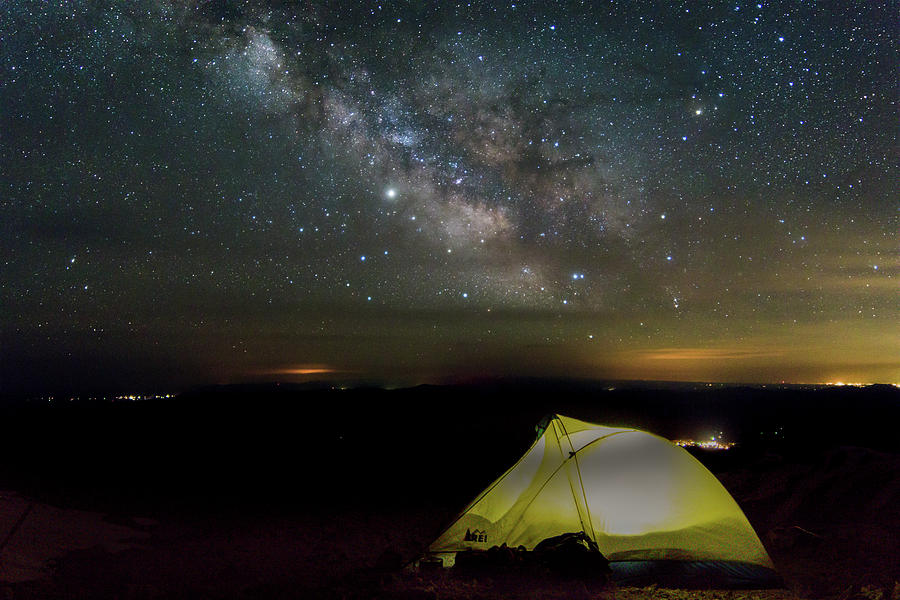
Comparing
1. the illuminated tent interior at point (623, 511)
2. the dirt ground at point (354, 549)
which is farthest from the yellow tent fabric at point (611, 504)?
the dirt ground at point (354, 549)

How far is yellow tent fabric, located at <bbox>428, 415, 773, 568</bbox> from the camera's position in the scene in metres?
7.52

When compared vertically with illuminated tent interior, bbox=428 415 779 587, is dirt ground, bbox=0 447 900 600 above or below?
below

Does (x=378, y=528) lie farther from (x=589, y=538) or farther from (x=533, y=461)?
(x=589, y=538)

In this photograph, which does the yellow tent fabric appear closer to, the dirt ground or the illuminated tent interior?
the illuminated tent interior

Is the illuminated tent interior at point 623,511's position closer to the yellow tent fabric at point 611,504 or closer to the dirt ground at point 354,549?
the yellow tent fabric at point 611,504

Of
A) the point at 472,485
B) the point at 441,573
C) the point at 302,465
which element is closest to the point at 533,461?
the point at 441,573

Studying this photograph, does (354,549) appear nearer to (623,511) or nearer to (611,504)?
(611,504)

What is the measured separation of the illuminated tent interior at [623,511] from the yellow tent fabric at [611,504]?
15 mm

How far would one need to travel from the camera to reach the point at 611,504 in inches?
310

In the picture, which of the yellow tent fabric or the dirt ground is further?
the yellow tent fabric

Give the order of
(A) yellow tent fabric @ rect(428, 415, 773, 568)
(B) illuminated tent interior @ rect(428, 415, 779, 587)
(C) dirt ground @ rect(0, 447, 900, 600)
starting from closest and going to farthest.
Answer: (C) dirt ground @ rect(0, 447, 900, 600)
(B) illuminated tent interior @ rect(428, 415, 779, 587)
(A) yellow tent fabric @ rect(428, 415, 773, 568)

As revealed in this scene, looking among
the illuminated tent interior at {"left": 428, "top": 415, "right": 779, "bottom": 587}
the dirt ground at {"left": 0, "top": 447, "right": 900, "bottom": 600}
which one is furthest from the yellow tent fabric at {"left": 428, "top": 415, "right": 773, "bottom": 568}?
the dirt ground at {"left": 0, "top": 447, "right": 900, "bottom": 600}

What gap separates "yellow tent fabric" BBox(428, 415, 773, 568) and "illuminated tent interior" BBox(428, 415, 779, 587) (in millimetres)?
15

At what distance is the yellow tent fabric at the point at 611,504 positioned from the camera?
7.52 metres
